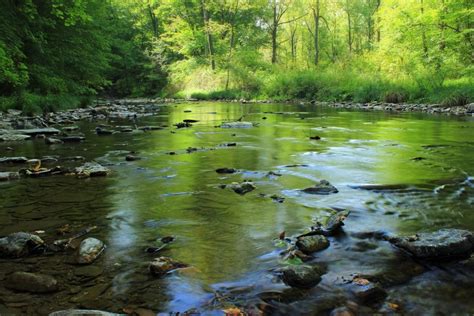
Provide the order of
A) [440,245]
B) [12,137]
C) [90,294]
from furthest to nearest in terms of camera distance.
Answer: [12,137]
[440,245]
[90,294]

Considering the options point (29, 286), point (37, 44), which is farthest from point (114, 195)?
point (37, 44)

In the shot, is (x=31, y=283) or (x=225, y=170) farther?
(x=225, y=170)

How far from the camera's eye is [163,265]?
3123 mm

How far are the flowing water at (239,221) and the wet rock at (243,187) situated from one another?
12 centimetres

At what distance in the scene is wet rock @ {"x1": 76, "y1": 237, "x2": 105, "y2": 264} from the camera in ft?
10.8

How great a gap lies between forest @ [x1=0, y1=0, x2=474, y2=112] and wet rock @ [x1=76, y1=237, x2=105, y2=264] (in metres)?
10.4

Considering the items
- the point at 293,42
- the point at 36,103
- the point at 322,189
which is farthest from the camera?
the point at 293,42

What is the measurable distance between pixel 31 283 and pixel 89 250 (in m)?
0.61

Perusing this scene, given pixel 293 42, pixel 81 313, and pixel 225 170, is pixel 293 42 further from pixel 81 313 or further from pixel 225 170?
pixel 81 313

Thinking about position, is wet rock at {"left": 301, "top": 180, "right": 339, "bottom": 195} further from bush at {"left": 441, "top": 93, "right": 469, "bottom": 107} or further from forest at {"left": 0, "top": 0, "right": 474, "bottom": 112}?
bush at {"left": 441, "top": 93, "right": 469, "bottom": 107}

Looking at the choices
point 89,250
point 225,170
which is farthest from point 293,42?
point 89,250

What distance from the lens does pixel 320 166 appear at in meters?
7.11

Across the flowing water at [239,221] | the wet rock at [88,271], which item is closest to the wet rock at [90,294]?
the flowing water at [239,221]

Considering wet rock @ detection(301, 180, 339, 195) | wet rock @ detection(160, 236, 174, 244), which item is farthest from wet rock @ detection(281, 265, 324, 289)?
wet rock @ detection(301, 180, 339, 195)
